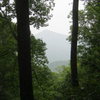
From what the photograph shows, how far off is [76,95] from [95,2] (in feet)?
33.1

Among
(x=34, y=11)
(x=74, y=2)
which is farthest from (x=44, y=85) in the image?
(x=74, y=2)

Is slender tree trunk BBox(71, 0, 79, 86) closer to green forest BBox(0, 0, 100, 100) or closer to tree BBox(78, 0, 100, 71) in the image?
green forest BBox(0, 0, 100, 100)

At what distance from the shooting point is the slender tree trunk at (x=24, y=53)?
551 cm

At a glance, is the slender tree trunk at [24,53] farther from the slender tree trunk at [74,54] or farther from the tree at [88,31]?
the tree at [88,31]

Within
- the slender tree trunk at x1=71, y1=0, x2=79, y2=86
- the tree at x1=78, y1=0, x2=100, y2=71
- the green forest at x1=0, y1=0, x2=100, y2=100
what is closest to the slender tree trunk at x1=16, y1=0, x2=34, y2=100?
the green forest at x1=0, y1=0, x2=100, y2=100

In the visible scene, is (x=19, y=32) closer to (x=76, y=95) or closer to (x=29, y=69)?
(x=29, y=69)

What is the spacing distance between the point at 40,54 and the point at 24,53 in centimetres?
1182

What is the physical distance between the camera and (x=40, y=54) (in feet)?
57.2

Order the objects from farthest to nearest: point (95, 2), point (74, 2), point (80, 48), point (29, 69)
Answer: point (80, 48) → point (95, 2) → point (74, 2) → point (29, 69)

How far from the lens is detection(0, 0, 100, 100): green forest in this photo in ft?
18.6

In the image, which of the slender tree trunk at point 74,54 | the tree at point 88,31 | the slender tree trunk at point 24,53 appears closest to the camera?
the slender tree trunk at point 24,53

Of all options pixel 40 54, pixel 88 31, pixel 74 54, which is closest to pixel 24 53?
pixel 74 54

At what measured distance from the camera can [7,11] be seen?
1240 centimetres

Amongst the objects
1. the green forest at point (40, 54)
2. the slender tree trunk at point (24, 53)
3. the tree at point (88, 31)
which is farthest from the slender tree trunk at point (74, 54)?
the tree at point (88, 31)
